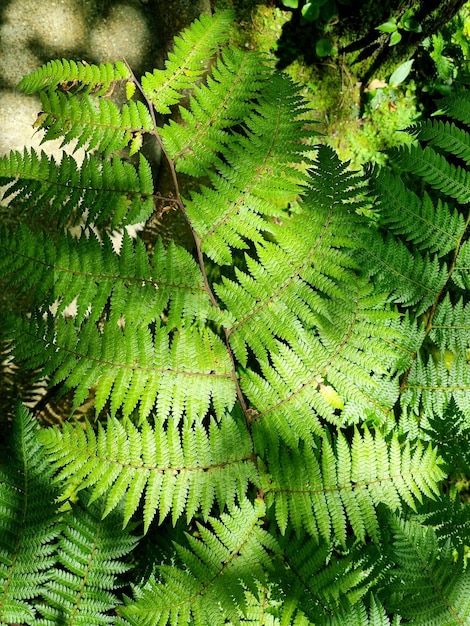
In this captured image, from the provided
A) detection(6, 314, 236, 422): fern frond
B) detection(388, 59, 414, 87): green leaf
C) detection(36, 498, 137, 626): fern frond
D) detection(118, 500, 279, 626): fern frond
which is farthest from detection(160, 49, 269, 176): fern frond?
detection(388, 59, 414, 87): green leaf

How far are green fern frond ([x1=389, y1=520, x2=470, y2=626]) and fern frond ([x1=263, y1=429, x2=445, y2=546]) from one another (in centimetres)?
13

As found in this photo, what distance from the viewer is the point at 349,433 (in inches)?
117

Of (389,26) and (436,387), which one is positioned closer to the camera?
(436,387)

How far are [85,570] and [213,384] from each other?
1.05 metres

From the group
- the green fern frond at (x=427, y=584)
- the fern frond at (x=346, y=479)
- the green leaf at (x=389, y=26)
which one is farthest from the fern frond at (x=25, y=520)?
the green leaf at (x=389, y=26)

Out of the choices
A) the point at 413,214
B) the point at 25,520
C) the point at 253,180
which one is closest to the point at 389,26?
the point at 413,214

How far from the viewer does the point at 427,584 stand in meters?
2.04

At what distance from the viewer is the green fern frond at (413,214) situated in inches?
98.3

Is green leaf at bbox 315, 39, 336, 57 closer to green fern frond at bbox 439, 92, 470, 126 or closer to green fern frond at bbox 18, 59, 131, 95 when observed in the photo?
green fern frond at bbox 439, 92, 470, 126

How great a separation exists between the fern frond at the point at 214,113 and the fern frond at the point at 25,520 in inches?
51.5

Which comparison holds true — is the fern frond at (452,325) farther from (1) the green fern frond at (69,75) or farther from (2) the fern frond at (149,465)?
(1) the green fern frond at (69,75)

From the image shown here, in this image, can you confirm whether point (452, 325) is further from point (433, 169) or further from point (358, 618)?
point (358, 618)

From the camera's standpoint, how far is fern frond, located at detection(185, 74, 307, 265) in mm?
2160

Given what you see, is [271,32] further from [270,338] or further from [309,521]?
[309,521]
